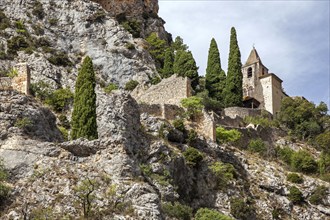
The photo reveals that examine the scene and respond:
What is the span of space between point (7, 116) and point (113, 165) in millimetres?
6899

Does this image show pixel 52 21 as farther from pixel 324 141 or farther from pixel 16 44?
pixel 324 141

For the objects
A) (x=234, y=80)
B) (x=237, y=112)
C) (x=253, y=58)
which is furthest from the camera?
(x=253, y=58)

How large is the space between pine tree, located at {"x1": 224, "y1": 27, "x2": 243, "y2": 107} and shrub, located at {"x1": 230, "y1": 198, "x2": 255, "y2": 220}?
74.0ft

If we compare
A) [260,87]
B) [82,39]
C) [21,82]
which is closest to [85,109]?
[21,82]

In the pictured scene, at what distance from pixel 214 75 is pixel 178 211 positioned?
1341 inches

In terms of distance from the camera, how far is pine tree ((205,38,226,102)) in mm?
69562

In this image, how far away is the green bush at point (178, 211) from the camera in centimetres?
3738

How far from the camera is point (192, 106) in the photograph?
54.5 meters

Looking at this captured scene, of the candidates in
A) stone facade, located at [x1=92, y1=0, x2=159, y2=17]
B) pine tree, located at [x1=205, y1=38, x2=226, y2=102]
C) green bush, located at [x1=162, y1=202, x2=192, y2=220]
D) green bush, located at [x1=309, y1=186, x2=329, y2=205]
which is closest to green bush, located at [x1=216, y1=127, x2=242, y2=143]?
green bush, located at [x1=309, y1=186, x2=329, y2=205]

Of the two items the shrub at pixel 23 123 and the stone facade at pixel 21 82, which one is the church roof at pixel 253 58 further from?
the shrub at pixel 23 123

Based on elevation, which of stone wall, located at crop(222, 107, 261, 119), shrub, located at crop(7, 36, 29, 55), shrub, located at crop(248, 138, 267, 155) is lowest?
shrub, located at crop(248, 138, 267, 155)

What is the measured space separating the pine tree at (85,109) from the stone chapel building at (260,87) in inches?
1348

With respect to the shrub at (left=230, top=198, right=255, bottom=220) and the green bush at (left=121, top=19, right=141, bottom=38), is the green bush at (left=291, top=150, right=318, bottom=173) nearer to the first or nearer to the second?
the shrub at (left=230, top=198, right=255, bottom=220)

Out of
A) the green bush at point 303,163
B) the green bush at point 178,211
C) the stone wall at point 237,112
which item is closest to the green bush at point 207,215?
the green bush at point 178,211
